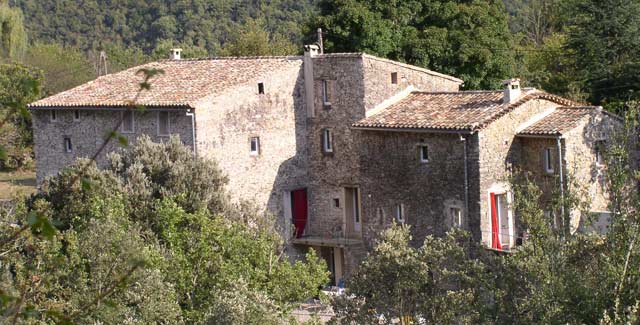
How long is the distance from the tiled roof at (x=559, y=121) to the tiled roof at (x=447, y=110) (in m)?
0.48

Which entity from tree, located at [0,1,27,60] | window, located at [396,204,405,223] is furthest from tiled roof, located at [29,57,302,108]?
tree, located at [0,1,27,60]

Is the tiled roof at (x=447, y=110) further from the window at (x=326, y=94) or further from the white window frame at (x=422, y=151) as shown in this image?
the window at (x=326, y=94)

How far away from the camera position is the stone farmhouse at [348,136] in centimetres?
2592

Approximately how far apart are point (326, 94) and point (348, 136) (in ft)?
4.38

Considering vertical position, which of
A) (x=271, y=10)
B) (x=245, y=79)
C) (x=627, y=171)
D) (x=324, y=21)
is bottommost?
(x=627, y=171)

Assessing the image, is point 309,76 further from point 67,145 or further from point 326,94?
point 67,145

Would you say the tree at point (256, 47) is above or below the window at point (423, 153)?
above

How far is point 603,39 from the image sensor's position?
1368 inches

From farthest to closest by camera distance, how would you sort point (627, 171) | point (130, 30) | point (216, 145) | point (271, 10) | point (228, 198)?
1. point (130, 30)
2. point (271, 10)
3. point (216, 145)
4. point (228, 198)
5. point (627, 171)

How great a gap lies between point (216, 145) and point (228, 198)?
2.24 metres

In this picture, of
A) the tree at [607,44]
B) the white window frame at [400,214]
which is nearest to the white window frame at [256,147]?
the white window frame at [400,214]

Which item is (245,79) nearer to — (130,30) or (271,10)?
(271,10)

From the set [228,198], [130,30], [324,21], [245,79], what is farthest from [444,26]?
[130,30]

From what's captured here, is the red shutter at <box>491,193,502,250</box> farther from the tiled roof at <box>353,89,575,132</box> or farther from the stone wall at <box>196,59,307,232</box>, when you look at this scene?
the stone wall at <box>196,59,307,232</box>
